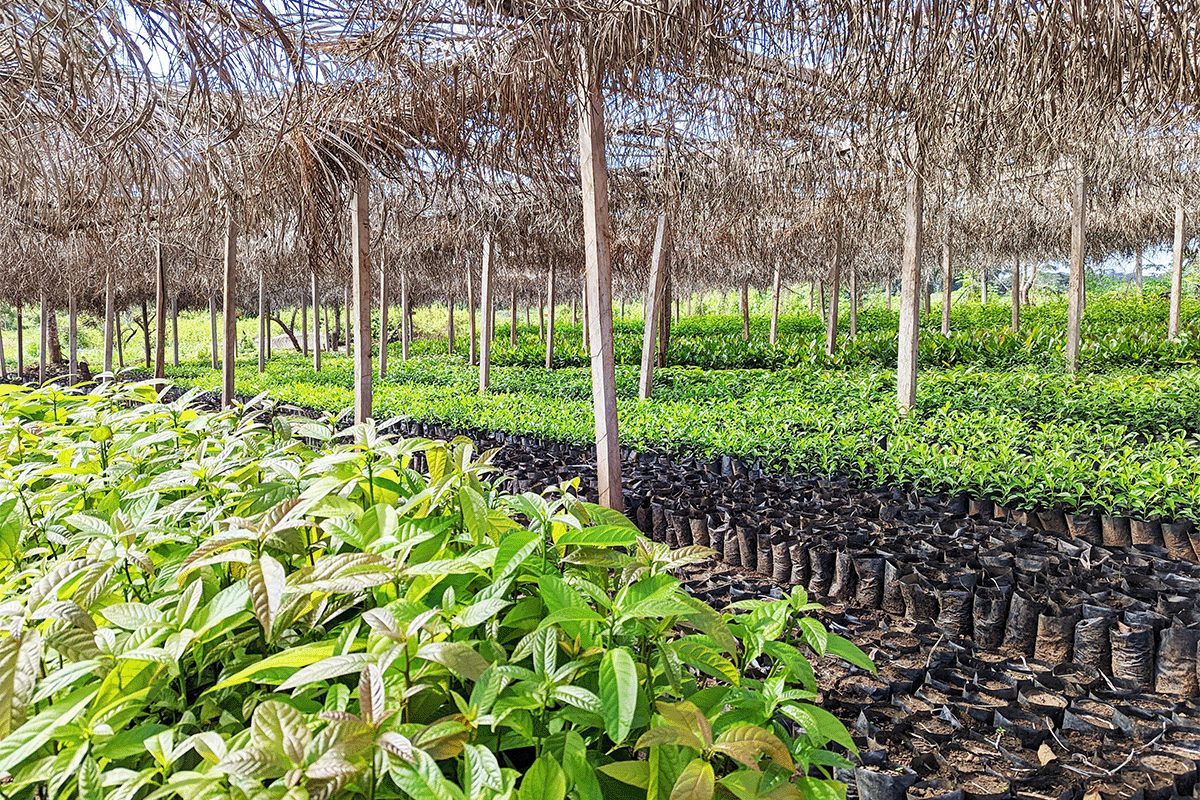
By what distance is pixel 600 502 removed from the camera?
145 inches

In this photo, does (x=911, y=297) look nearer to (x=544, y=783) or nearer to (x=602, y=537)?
(x=602, y=537)

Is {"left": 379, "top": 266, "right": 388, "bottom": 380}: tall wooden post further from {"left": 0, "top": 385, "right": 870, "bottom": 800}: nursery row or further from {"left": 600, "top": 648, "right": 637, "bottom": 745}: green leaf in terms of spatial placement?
{"left": 600, "top": 648, "right": 637, "bottom": 745}: green leaf

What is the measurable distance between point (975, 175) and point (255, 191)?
483 cm

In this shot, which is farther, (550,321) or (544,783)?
(550,321)

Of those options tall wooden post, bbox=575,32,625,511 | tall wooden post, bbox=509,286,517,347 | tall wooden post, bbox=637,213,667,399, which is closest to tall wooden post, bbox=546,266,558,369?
tall wooden post, bbox=637,213,667,399

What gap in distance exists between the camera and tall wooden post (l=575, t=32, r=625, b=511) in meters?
3.46

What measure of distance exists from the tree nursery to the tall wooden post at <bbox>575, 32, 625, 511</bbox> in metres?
0.02

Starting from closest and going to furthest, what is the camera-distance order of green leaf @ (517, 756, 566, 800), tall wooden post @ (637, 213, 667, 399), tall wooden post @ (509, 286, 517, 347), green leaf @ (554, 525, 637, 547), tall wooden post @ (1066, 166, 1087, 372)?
green leaf @ (517, 756, 566, 800), green leaf @ (554, 525, 637, 547), tall wooden post @ (637, 213, 667, 399), tall wooden post @ (1066, 166, 1087, 372), tall wooden post @ (509, 286, 517, 347)

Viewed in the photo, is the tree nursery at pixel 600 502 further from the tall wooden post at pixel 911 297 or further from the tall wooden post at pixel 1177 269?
the tall wooden post at pixel 1177 269

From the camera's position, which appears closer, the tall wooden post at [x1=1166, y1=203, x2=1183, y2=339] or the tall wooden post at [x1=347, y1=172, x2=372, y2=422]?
the tall wooden post at [x1=347, y1=172, x2=372, y2=422]

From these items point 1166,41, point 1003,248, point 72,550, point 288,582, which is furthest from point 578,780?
point 1003,248

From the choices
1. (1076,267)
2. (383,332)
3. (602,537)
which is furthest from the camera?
(383,332)

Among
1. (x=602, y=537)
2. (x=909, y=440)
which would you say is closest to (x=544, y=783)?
(x=602, y=537)

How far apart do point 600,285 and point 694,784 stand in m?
2.93
